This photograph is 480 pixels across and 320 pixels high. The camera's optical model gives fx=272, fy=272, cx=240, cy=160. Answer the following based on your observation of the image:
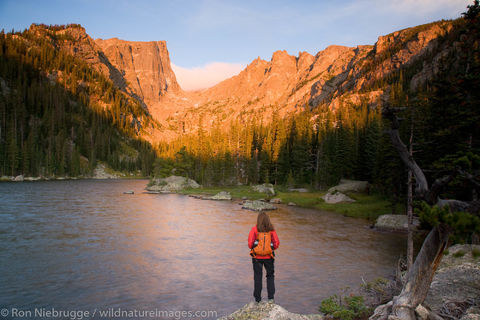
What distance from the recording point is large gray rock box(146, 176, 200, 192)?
70125mm

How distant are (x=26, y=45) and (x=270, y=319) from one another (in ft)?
768

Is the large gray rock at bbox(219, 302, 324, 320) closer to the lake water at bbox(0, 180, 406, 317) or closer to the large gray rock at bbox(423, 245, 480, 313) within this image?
the lake water at bbox(0, 180, 406, 317)

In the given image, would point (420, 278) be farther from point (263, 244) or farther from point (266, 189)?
point (266, 189)

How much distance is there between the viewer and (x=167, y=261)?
17.0 meters

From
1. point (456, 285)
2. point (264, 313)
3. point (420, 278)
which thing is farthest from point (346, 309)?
point (456, 285)

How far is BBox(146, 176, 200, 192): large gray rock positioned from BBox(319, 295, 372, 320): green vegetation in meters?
62.0

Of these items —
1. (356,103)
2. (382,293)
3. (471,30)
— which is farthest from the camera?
(356,103)

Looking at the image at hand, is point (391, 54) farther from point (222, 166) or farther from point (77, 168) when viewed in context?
point (77, 168)

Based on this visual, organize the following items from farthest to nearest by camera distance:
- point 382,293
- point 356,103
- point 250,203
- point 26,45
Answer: point 26,45 < point 356,103 < point 250,203 < point 382,293

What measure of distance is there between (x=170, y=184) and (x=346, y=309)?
66243 millimetres

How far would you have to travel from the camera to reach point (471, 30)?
14.5 metres

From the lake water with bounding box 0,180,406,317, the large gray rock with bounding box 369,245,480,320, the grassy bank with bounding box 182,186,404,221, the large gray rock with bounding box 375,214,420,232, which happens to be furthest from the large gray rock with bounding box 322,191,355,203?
the large gray rock with bounding box 369,245,480,320

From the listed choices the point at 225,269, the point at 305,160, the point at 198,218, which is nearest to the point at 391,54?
the point at 305,160

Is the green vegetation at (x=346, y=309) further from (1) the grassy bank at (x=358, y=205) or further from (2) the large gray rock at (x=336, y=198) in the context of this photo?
(2) the large gray rock at (x=336, y=198)
